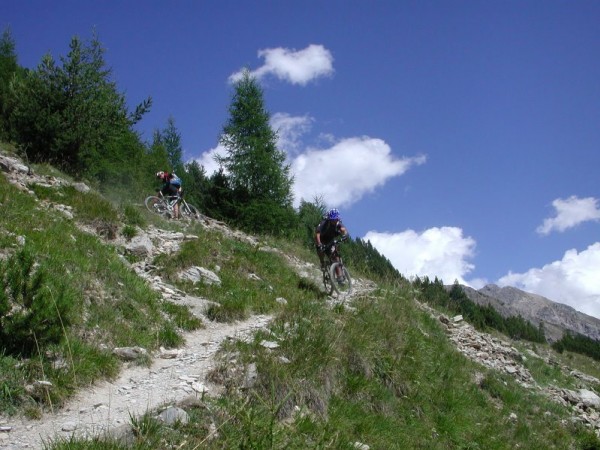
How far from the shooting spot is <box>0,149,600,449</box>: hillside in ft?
15.4

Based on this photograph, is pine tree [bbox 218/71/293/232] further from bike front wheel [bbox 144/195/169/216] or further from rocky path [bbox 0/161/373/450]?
rocky path [bbox 0/161/373/450]

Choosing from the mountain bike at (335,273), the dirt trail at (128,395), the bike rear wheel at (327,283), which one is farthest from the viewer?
the bike rear wheel at (327,283)

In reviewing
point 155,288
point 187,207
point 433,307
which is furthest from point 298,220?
point 155,288

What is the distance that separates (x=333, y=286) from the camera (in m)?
13.1

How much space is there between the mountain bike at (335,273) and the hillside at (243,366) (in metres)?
0.44

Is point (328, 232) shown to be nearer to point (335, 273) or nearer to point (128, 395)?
point (335, 273)

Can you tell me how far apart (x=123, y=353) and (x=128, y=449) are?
2.78 m

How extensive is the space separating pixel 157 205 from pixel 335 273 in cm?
843

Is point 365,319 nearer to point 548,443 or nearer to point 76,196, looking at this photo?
point 548,443

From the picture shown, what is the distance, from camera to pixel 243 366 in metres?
6.17

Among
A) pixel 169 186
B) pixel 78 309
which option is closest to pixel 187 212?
pixel 169 186

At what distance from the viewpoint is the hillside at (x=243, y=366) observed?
15.4ft

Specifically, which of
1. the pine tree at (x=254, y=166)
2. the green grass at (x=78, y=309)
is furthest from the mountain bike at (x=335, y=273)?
the pine tree at (x=254, y=166)

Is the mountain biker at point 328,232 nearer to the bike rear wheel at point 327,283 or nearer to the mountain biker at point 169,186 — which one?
the bike rear wheel at point 327,283
